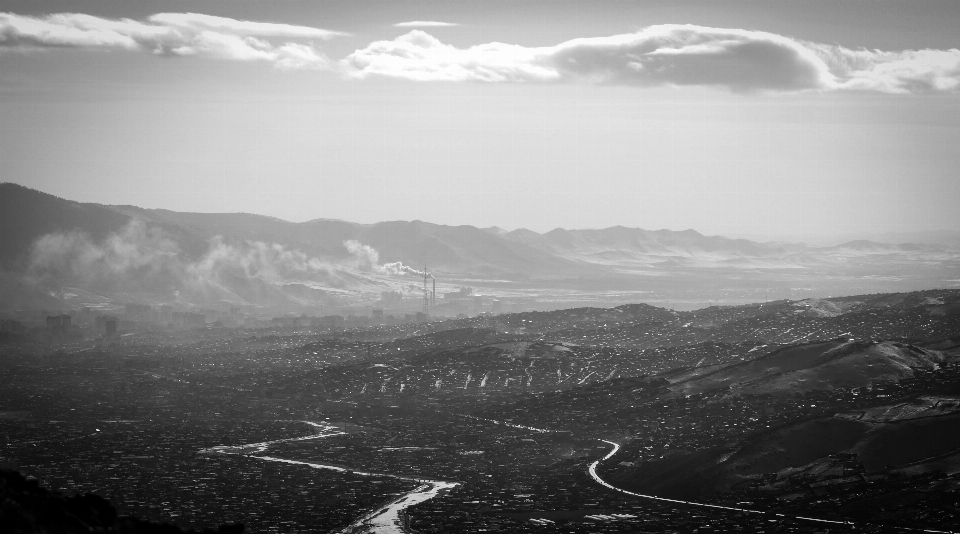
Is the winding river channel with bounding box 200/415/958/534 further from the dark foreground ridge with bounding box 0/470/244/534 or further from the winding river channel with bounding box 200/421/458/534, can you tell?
the dark foreground ridge with bounding box 0/470/244/534

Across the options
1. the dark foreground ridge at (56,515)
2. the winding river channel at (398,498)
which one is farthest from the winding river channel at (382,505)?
the dark foreground ridge at (56,515)

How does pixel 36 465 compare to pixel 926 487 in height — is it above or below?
below

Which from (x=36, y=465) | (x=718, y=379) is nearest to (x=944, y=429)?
(x=718, y=379)

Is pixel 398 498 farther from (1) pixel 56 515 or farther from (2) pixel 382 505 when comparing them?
(1) pixel 56 515

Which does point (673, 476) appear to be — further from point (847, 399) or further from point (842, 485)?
point (847, 399)

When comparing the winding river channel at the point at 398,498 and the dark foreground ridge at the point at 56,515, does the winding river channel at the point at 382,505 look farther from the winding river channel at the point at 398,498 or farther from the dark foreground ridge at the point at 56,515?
the dark foreground ridge at the point at 56,515

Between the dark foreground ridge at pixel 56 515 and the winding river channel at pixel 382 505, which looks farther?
the winding river channel at pixel 382 505

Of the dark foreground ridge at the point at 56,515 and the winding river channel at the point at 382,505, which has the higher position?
the dark foreground ridge at the point at 56,515

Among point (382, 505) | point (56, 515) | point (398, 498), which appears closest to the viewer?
point (56, 515)

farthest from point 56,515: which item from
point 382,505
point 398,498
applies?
point 398,498
